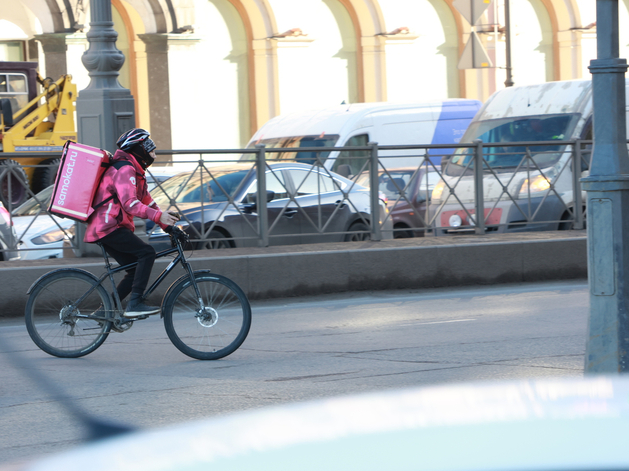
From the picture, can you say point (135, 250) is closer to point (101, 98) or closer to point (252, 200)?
point (101, 98)

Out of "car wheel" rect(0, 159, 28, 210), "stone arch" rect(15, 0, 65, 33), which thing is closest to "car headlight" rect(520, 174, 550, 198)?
"car wheel" rect(0, 159, 28, 210)

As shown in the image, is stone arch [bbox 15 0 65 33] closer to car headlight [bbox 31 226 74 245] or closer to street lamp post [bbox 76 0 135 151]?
street lamp post [bbox 76 0 135 151]

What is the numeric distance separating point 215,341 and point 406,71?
936 inches

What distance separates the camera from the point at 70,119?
21844mm

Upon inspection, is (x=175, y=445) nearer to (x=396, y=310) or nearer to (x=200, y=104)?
(x=396, y=310)

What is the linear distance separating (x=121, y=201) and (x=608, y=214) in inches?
135

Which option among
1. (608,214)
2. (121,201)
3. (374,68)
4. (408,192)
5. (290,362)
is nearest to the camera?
(608,214)

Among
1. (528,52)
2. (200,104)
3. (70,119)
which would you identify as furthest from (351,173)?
(528,52)

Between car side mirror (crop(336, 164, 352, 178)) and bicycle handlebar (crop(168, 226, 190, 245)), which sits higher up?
car side mirror (crop(336, 164, 352, 178))

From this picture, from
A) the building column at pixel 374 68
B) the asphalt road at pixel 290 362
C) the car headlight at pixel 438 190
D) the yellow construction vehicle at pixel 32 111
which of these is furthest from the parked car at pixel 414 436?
the building column at pixel 374 68

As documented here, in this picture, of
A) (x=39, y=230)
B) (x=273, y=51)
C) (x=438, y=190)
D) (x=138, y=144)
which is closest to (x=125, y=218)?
(x=138, y=144)

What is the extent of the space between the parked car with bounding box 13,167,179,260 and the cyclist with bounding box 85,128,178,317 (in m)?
2.66

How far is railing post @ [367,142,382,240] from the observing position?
1117 cm

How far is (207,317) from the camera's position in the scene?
688 cm
